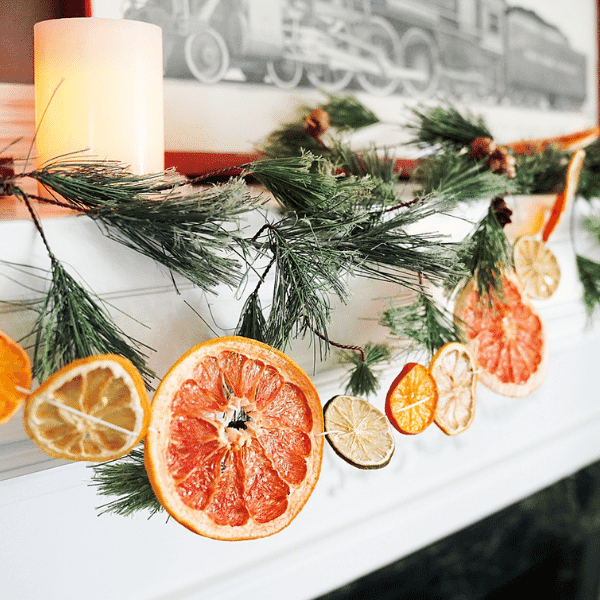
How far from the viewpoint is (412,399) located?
556 mm

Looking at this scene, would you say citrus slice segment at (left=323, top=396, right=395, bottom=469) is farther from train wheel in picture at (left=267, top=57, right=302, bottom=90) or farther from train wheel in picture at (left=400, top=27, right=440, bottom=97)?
train wheel in picture at (left=400, top=27, right=440, bottom=97)

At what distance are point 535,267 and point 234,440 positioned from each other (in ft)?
1.74

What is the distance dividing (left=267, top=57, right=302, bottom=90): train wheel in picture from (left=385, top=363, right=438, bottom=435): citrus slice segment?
1.31ft

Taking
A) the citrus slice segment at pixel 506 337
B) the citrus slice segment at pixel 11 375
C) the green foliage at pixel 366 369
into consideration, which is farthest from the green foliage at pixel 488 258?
the citrus slice segment at pixel 11 375

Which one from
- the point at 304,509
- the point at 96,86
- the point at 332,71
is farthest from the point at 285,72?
the point at 304,509

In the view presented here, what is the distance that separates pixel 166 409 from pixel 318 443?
134mm

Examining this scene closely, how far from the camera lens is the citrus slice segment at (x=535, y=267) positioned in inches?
31.5

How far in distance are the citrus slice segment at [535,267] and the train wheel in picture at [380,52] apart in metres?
0.29

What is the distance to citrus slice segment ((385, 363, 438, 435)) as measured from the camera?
0.54 meters

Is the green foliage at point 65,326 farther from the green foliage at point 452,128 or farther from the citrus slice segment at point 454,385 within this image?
the green foliage at point 452,128

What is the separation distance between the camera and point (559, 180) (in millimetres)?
860

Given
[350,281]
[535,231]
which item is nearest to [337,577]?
[350,281]

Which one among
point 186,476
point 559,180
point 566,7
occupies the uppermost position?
point 566,7

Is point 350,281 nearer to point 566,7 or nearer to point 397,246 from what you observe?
point 397,246
